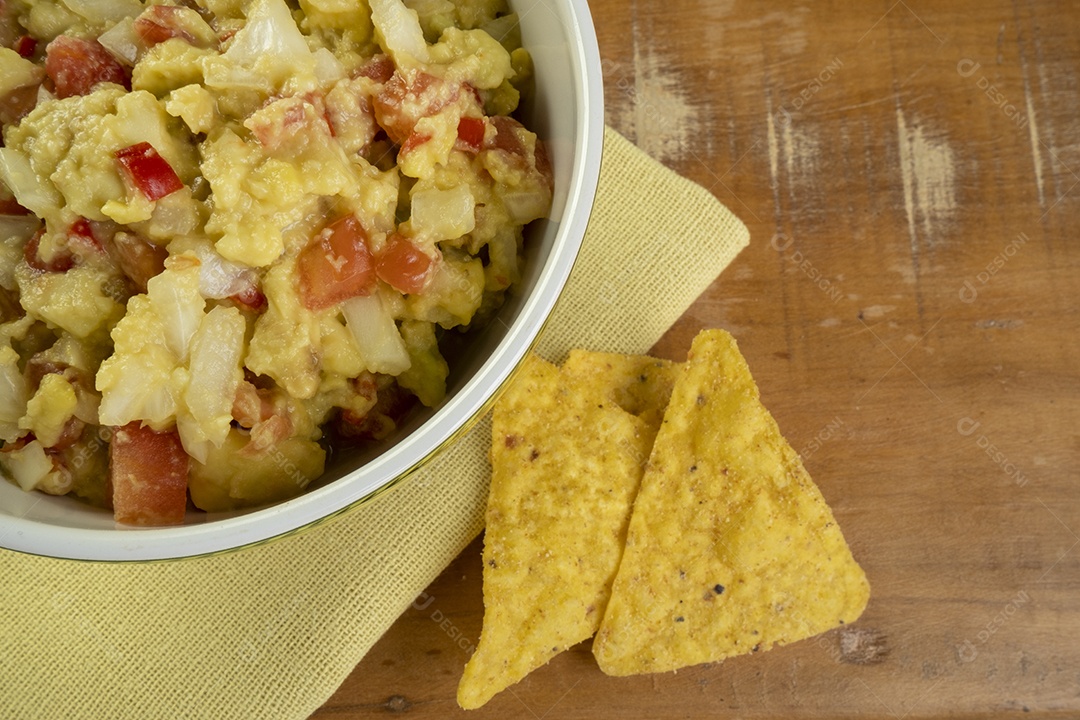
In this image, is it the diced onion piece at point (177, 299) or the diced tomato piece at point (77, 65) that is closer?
the diced onion piece at point (177, 299)

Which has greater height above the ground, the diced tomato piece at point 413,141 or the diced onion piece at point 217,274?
the diced tomato piece at point 413,141

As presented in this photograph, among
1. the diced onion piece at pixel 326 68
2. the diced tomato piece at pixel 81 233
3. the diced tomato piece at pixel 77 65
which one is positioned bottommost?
the diced tomato piece at pixel 81 233

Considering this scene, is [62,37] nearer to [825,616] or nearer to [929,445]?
[825,616]

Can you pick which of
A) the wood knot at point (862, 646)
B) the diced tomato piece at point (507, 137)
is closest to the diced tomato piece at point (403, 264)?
the diced tomato piece at point (507, 137)

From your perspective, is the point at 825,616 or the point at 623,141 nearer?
the point at 825,616


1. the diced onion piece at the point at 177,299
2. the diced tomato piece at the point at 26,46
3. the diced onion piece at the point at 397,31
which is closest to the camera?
the diced onion piece at the point at 177,299

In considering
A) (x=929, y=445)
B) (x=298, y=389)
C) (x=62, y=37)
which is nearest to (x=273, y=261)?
(x=298, y=389)

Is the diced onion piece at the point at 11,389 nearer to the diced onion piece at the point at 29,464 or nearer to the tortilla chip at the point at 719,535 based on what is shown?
the diced onion piece at the point at 29,464

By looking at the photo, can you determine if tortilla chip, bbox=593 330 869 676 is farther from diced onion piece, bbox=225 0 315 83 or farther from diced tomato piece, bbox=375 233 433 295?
diced onion piece, bbox=225 0 315 83
